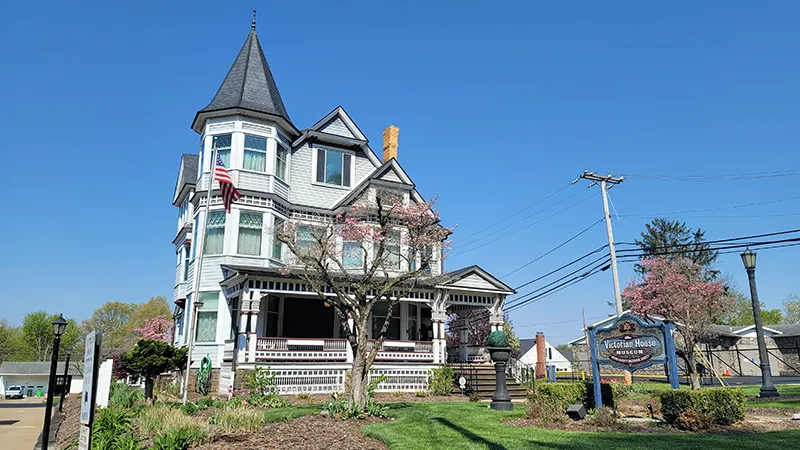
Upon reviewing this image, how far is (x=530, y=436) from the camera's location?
10.1 m

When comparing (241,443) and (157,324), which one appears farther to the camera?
(157,324)

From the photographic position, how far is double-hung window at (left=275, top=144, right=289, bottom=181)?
82.9 feet

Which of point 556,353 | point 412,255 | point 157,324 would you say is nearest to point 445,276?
point 412,255

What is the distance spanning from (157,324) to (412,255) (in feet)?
100

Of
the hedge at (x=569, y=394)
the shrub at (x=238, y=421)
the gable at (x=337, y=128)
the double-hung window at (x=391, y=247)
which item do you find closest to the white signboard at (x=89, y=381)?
the shrub at (x=238, y=421)

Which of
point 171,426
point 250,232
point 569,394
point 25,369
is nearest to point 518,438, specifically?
point 569,394

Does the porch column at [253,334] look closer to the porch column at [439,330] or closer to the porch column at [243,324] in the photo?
the porch column at [243,324]

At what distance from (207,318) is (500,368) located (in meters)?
13.3

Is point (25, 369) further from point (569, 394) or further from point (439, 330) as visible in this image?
point (569, 394)

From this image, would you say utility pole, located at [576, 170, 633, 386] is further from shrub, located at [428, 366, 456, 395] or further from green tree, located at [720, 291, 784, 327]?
green tree, located at [720, 291, 784, 327]

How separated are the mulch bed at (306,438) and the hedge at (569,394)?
3.97m

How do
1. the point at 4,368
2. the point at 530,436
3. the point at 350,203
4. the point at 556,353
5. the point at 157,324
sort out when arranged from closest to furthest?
the point at 530,436 → the point at 350,203 → the point at 157,324 → the point at 4,368 → the point at 556,353

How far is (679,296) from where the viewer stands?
91.8 feet

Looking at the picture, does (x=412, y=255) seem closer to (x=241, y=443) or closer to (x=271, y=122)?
(x=241, y=443)
